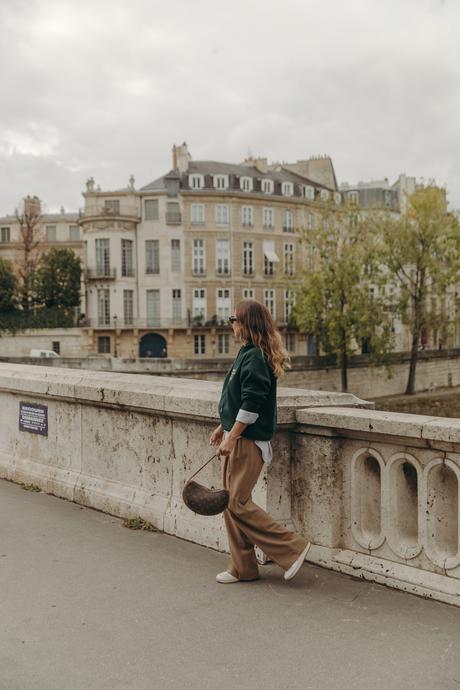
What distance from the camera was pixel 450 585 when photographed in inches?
152

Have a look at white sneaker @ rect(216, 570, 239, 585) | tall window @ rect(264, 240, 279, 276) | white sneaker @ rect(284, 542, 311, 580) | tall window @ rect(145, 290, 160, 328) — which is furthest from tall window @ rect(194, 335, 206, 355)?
white sneaker @ rect(284, 542, 311, 580)

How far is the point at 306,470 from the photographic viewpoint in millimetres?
4641

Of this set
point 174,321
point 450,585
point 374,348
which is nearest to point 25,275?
point 174,321

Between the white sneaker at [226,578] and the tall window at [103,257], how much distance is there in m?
50.1

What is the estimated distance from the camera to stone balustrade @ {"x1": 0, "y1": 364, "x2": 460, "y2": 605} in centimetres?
398

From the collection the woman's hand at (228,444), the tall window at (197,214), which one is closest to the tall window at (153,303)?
the tall window at (197,214)

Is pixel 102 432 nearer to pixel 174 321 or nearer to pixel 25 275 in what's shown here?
pixel 174 321

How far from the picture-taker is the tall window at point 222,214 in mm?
55281

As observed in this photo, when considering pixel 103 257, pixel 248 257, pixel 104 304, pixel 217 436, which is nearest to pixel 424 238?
pixel 248 257

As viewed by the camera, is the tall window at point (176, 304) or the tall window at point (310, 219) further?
the tall window at point (310, 219)

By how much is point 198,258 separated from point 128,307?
257 inches

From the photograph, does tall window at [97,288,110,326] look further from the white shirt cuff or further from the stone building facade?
the white shirt cuff

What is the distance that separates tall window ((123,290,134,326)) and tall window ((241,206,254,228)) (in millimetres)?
10358

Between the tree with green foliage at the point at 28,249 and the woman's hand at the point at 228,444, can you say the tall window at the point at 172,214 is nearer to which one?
the tree with green foliage at the point at 28,249
